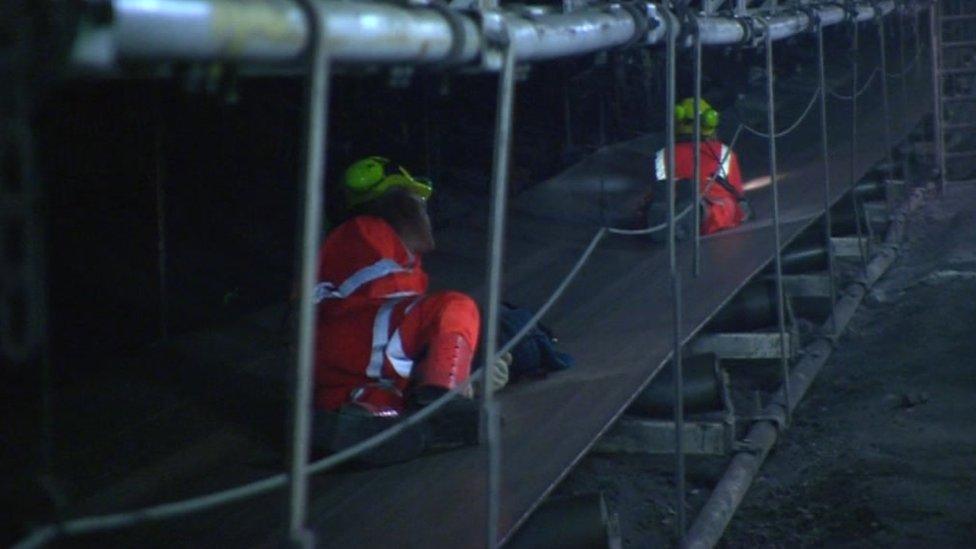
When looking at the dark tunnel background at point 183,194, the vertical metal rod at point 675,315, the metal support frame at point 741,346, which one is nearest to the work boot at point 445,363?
the dark tunnel background at point 183,194

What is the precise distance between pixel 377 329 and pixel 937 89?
11.1 meters

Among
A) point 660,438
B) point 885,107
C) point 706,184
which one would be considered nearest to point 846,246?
point 885,107

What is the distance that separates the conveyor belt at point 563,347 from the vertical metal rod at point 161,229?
151 centimetres

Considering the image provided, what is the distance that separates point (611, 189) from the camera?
11.7 metres

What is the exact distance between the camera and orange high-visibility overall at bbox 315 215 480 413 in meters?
5.47

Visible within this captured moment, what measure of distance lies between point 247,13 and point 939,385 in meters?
7.39

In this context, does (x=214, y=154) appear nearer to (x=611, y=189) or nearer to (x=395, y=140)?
(x=395, y=140)

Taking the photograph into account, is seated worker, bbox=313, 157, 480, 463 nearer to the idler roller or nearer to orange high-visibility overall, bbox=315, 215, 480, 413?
orange high-visibility overall, bbox=315, 215, 480, 413

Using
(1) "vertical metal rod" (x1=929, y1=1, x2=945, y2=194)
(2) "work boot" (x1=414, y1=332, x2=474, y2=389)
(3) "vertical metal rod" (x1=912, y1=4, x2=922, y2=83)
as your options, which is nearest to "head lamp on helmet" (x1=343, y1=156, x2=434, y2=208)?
(2) "work boot" (x1=414, y1=332, x2=474, y2=389)

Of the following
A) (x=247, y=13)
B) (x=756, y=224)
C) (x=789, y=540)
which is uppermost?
(x=247, y=13)

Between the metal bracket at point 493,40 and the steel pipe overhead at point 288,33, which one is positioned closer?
the steel pipe overhead at point 288,33

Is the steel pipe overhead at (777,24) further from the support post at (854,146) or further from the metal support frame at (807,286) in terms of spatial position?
the metal support frame at (807,286)

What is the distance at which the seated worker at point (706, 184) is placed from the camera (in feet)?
32.0

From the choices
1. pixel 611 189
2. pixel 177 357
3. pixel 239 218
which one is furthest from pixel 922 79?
pixel 177 357
